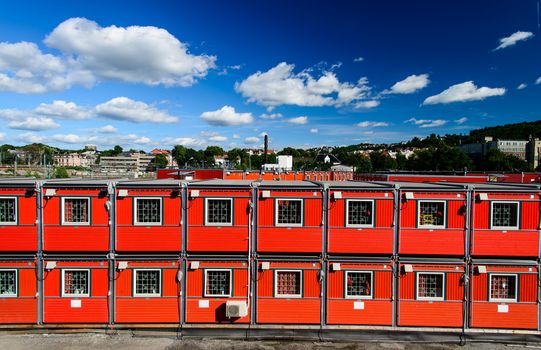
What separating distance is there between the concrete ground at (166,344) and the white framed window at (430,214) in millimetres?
5157

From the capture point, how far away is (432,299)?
12.6m

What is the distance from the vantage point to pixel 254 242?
41.4ft

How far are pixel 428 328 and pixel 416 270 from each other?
2596 mm

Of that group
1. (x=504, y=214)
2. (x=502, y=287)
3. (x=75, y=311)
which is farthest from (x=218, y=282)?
(x=504, y=214)

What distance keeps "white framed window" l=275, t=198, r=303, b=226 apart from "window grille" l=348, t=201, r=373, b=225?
87.5 inches

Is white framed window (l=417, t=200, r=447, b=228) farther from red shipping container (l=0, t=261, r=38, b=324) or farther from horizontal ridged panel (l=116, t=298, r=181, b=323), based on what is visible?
red shipping container (l=0, t=261, r=38, b=324)

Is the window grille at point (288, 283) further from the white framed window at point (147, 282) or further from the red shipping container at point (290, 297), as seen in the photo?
the white framed window at point (147, 282)

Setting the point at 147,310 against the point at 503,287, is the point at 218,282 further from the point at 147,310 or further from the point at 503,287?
the point at 503,287

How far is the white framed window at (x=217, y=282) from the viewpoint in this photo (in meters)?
12.7

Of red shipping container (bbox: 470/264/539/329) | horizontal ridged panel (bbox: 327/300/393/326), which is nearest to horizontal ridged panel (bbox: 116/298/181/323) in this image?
horizontal ridged panel (bbox: 327/300/393/326)

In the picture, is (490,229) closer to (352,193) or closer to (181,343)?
(352,193)

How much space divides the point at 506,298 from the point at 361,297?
20.9ft

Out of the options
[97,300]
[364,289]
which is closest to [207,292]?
[97,300]

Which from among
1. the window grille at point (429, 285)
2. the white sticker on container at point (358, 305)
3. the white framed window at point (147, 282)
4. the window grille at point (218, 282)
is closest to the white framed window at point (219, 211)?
the window grille at point (218, 282)
